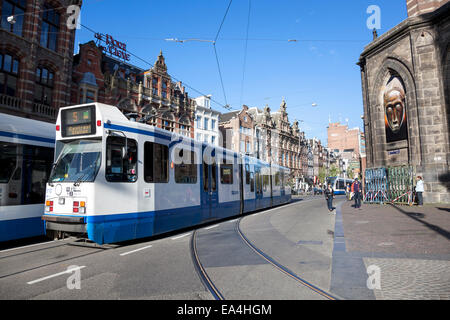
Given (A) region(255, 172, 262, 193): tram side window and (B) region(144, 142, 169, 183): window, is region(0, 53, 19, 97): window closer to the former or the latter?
(B) region(144, 142, 169, 183): window

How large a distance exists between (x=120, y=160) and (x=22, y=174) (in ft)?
10.5

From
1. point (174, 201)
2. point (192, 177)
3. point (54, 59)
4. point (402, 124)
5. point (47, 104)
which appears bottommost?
point (174, 201)

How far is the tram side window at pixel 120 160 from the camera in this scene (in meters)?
6.41

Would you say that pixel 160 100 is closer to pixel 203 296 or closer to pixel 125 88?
pixel 125 88

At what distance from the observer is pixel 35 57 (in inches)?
715

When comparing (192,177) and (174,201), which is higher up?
(192,177)

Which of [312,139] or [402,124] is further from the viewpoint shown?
[312,139]

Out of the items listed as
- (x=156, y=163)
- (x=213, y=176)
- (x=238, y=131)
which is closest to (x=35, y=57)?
(x=213, y=176)

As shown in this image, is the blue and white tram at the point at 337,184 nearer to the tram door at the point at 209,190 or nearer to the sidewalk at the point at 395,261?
the sidewalk at the point at 395,261

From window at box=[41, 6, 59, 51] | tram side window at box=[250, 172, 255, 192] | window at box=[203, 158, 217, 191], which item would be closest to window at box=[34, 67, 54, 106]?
window at box=[41, 6, 59, 51]

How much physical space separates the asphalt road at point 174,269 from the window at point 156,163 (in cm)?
171

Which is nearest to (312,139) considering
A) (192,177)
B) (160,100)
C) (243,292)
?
(160,100)

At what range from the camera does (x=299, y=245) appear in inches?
274
